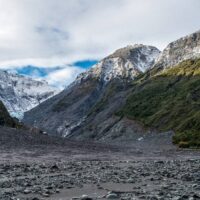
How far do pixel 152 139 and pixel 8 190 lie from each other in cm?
15528

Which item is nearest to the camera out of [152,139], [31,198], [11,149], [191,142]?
[31,198]

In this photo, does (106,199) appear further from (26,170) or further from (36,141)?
(36,141)

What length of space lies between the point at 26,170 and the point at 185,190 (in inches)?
826

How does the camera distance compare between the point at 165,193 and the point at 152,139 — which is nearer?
the point at 165,193

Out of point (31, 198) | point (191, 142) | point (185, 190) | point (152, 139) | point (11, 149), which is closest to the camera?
point (31, 198)

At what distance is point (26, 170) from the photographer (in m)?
45.0

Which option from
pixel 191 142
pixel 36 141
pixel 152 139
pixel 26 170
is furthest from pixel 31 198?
pixel 152 139

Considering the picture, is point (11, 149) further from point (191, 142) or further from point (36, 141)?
point (191, 142)

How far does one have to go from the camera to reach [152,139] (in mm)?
181375

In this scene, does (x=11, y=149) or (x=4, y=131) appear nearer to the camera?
(x=11, y=149)

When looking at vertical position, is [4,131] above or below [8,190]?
above

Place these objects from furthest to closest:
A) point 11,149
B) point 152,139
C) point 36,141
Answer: point 152,139 → point 36,141 → point 11,149

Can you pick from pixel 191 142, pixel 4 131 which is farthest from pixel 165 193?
pixel 191 142

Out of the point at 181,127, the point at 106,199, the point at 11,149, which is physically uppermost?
the point at 181,127
